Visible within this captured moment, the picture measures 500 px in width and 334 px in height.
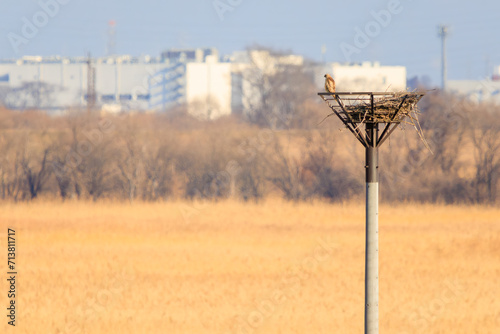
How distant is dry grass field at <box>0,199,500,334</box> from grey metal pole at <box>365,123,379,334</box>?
6881 millimetres

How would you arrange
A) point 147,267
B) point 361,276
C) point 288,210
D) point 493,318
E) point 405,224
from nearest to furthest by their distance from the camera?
point 493,318
point 361,276
point 147,267
point 405,224
point 288,210

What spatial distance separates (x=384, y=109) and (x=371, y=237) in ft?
6.71

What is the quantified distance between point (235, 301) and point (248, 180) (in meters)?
31.7

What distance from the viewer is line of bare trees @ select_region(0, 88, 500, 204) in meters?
53.0

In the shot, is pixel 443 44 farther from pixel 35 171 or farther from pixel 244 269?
pixel 244 269

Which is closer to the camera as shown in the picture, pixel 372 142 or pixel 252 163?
pixel 372 142

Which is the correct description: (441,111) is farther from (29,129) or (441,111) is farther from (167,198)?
(29,129)

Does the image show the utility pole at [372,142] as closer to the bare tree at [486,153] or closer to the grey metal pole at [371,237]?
the grey metal pole at [371,237]

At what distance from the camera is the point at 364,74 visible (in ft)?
395

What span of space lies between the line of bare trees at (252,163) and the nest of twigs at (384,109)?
39.3 metres

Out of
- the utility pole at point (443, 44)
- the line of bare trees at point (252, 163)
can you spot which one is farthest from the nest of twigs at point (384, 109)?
the utility pole at point (443, 44)

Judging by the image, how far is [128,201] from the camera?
51812mm

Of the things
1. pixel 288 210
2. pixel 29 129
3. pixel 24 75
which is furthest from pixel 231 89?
pixel 288 210

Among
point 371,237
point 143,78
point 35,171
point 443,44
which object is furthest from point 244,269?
point 143,78
